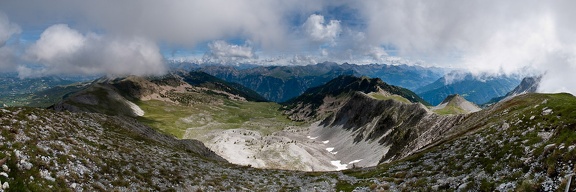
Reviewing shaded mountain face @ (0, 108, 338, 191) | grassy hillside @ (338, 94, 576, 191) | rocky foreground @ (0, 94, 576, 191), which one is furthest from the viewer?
shaded mountain face @ (0, 108, 338, 191)

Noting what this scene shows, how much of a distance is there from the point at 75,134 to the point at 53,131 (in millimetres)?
3829

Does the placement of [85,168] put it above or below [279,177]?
above

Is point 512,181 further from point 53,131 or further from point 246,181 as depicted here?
point 53,131

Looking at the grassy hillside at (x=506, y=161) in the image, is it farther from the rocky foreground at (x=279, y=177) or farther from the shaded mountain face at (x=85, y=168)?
the shaded mountain face at (x=85, y=168)

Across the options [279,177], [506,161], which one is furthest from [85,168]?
[506,161]

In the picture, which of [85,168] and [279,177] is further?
[279,177]

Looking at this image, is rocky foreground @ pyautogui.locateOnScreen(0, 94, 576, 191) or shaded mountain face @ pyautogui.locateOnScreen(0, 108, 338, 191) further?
shaded mountain face @ pyautogui.locateOnScreen(0, 108, 338, 191)

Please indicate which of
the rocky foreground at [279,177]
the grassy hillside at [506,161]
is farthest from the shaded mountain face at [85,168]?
the grassy hillside at [506,161]

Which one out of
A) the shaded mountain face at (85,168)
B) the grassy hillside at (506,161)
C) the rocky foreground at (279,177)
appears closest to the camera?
the grassy hillside at (506,161)

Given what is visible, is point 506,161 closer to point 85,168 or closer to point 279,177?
Answer: point 279,177

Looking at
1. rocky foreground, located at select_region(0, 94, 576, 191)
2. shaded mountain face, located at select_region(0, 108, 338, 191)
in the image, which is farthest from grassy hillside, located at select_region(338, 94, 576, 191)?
shaded mountain face, located at select_region(0, 108, 338, 191)

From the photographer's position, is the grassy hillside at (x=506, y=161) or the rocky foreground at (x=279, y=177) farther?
the rocky foreground at (x=279, y=177)

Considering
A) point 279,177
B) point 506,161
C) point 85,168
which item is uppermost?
point 506,161

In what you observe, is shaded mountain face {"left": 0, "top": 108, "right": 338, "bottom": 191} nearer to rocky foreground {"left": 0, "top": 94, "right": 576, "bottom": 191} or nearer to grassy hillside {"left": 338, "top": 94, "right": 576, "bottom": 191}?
rocky foreground {"left": 0, "top": 94, "right": 576, "bottom": 191}
